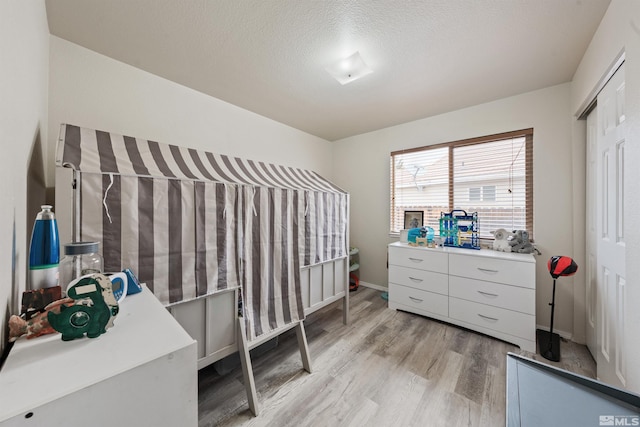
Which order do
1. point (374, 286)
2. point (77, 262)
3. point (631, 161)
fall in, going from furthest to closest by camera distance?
point (374, 286) < point (631, 161) < point (77, 262)

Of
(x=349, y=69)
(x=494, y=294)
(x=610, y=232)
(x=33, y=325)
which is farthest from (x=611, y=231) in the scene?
(x=33, y=325)

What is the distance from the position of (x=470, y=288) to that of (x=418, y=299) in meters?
0.56

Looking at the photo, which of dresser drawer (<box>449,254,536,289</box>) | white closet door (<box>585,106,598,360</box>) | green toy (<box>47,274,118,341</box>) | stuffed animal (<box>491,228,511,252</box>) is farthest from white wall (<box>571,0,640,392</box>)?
green toy (<box>47,274,118,341</box>)

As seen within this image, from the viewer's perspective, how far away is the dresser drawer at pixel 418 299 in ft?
8.24

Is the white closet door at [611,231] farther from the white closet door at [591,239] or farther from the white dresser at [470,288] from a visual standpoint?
the white dresser at [470,288]

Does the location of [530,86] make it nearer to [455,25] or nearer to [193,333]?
[455,25]

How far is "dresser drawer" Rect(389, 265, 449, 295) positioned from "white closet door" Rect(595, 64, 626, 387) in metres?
1.09

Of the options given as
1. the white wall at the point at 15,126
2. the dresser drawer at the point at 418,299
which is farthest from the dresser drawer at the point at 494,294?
the white wall at the point at 15,126

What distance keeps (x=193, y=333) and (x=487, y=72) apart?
3074mm

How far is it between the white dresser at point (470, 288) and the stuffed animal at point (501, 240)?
0.11 m

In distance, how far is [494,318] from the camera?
2.19 meters

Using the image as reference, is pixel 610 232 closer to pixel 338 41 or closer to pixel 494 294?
pixel 494 294

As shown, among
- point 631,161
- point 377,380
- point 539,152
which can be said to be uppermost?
point 539,152

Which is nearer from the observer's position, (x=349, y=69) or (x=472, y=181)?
(x=349, y=69)
